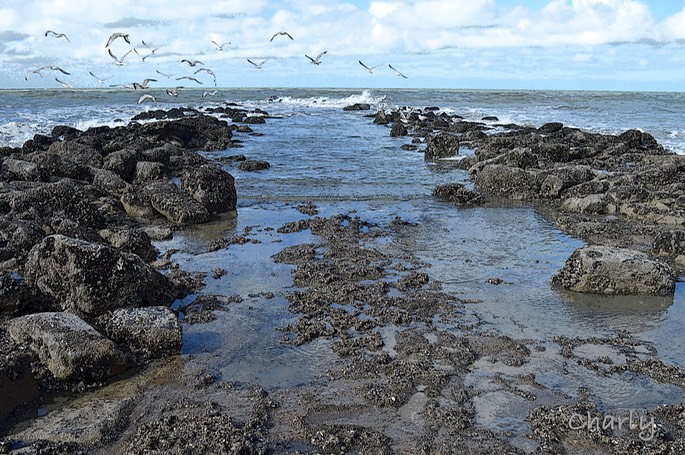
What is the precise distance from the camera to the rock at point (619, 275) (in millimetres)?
7539

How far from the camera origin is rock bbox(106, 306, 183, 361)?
5.95m

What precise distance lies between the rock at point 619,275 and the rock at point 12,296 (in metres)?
6.89

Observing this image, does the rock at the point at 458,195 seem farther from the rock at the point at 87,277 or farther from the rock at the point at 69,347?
the rock at the point at 69,347

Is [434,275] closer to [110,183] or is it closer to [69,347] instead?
[69,347]

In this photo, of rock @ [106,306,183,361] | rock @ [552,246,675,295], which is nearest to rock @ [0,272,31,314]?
rock @ [106,306,183,361]

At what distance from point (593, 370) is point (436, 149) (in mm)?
16664

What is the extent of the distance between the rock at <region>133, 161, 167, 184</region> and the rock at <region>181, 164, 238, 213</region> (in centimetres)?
311

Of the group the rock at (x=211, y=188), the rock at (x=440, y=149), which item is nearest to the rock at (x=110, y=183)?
the rock at (x=211, y=188)

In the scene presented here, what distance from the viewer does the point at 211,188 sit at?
40.9 ft

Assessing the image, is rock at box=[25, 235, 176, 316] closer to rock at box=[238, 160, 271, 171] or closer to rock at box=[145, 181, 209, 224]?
rock at box=[145, 181, 209, 224]

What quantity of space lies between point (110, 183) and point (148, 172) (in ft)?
4.94

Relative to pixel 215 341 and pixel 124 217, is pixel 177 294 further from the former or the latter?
pixel 124 217

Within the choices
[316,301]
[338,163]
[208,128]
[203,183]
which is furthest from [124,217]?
[208,128]

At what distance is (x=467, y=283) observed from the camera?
26.6ft
